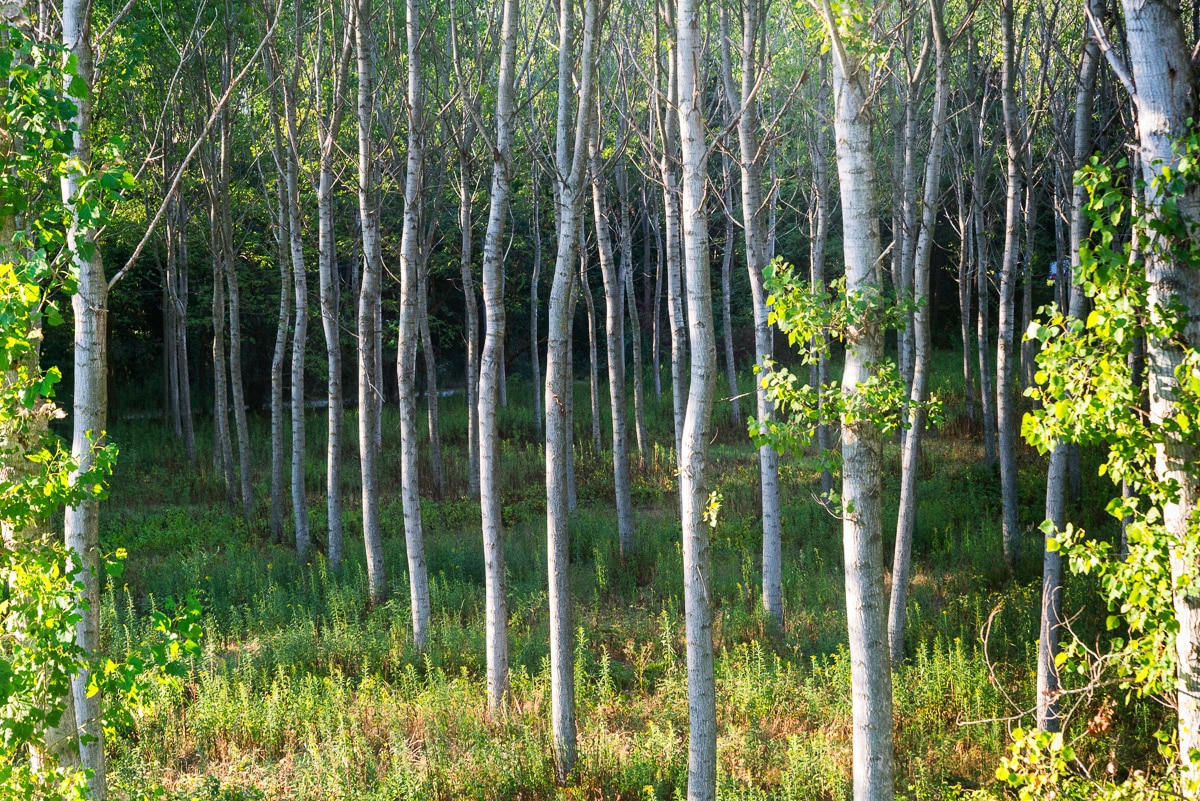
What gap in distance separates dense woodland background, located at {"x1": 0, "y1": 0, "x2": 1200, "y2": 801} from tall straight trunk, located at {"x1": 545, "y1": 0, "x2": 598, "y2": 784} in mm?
34

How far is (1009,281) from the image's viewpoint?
9.17 meters

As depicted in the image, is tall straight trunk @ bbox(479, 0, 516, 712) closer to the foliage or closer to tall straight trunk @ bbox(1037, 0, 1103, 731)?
the foliage

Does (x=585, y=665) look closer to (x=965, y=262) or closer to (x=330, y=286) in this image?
(x=330, y=286)

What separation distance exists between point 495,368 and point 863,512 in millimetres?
3250

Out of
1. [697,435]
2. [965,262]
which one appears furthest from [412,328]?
[965,262]

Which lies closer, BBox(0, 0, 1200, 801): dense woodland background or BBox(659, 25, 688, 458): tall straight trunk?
BBox(0, 0, 1200, 801): dense woodland background

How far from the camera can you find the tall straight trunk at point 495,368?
632 cm

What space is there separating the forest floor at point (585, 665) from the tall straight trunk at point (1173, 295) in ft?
3.40

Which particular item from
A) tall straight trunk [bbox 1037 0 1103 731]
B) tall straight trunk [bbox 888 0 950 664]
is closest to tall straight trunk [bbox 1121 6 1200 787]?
tall straight trunk [bbox 1037 0 1103 731]

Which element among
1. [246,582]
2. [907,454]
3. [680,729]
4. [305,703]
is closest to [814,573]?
[907,454]

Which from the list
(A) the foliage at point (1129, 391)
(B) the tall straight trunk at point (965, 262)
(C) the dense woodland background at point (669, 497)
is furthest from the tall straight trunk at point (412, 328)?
(B) the tall straight trunk at point (965, 262)

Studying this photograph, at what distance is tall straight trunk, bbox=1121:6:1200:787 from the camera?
3861mm

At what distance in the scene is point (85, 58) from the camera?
A: 4969 millimetres

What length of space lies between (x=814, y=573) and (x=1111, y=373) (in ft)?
24.7
